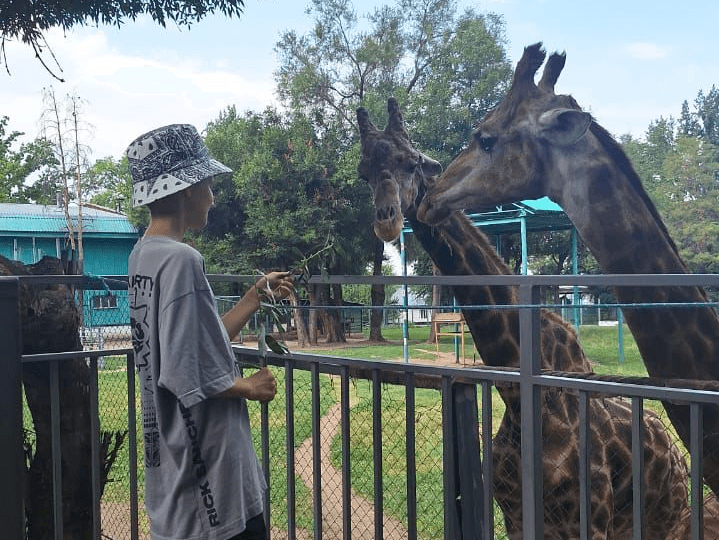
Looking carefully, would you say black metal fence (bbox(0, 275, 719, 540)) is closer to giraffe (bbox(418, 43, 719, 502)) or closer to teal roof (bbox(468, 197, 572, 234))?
giraffe (bbox(418, 43, 719, 502))

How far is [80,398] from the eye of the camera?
146 inches

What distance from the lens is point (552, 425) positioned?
333 centimetres

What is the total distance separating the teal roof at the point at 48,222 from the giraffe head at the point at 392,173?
23.8 meters

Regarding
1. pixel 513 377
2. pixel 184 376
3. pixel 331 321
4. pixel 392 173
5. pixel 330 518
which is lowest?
pixel 330 518

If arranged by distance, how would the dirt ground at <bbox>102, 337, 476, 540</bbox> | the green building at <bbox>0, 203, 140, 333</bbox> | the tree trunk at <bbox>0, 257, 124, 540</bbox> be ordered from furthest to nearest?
the green building at <bbox>0, 203, 140, 333</bbox>, the dirt ground at <bbox>102, 337, 476, 540</bbox>, the tree trunk at <bbox>0, 257, 124, 540</bbox>

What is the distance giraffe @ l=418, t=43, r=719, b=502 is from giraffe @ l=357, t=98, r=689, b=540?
236 millimetres

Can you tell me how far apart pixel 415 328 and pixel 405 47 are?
34.7 ft

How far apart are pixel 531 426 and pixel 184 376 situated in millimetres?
1075

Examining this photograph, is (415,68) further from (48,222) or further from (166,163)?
(166,163)

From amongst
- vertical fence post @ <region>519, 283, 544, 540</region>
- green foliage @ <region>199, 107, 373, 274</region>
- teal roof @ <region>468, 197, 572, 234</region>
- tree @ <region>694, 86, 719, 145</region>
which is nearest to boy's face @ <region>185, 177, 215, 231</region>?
vertical fence post @ <region>519, 283, 544, 540</region>

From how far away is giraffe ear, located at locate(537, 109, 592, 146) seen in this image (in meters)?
3.48

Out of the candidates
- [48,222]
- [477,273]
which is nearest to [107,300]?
[477,273]

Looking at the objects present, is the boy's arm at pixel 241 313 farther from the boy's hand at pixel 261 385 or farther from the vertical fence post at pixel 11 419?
the vertical fence post at pixel 11 419

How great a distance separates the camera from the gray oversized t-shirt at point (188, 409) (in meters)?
1.88
